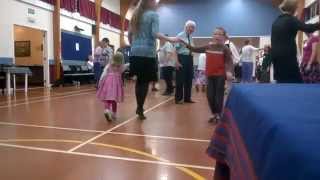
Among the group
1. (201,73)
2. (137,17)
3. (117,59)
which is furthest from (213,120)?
(201,73)

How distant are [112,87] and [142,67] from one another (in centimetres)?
46

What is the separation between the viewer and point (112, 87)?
16.0 feet

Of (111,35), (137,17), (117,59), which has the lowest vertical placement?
(117,59)

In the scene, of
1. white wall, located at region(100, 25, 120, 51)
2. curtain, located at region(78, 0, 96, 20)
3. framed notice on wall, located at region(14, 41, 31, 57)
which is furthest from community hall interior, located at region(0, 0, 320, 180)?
white wall, located at region(100, 25, 120, 51)

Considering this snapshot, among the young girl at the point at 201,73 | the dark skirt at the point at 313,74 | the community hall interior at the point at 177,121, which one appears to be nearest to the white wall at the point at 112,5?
the community hall interior at the point at 177,121

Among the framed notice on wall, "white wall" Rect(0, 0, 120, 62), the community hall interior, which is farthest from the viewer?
the framed notice on wall

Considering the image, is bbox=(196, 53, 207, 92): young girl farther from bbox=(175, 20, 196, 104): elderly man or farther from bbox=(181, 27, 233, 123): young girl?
bbox=(181, 27, 233, 123): young girl

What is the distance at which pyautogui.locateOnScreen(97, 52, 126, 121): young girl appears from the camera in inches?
190

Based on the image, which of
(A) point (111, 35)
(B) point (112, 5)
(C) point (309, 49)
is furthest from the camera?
(B) point (112, 5)

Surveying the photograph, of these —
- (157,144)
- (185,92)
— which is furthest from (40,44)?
(157,144)

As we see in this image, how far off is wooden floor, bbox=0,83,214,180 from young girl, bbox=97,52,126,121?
0.18 meters

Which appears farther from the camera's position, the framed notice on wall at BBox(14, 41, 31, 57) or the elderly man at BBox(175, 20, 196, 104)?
the framed notice on wall at BBox(14, 41, 31, 57)

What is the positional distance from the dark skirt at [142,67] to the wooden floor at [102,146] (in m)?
0.56

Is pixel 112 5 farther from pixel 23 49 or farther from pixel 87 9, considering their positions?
pixel 23 49
